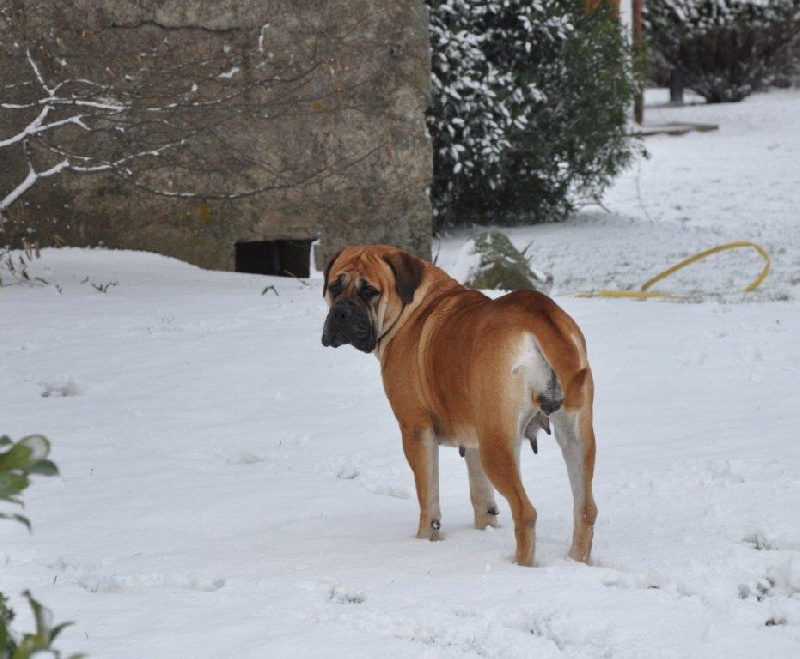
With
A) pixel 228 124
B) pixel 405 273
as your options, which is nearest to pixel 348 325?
pixel 405 273

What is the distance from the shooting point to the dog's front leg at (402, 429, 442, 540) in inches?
160

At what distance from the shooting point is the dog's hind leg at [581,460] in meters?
3.67

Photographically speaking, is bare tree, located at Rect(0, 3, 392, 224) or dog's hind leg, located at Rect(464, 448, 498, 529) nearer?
dog's hind leg, located at Rect(464, 448, 498, 529)

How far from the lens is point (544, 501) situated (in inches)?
188

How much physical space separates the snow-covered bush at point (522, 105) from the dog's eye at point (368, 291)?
811cm

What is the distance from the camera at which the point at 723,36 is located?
81.5 feet

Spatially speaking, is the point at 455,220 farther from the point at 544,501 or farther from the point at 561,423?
the point at 561,423

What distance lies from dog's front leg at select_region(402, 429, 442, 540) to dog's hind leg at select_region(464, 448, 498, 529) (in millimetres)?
160

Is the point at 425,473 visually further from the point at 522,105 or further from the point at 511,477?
the point at 522,105

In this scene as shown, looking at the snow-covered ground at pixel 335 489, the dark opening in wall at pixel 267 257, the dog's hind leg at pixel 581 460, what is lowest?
the dark opening in wall at pixel 267 257

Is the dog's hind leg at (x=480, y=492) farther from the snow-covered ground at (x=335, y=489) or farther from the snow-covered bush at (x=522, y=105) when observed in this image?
the snow-covered bush at (x=522, y=105)

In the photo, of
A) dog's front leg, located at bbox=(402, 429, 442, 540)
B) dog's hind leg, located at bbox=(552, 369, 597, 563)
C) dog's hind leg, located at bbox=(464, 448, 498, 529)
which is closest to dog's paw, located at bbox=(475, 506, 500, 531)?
dog's hind leg, located at bbox=(464, 448, 498, 529)

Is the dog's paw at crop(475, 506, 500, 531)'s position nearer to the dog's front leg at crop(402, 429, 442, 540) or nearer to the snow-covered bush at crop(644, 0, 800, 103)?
the dog's front leg at crop(402, 429, 442, 540)

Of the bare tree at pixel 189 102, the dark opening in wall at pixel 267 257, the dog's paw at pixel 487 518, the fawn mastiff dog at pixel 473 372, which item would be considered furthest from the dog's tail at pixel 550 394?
the dark opening in wall at pixel 267 257
